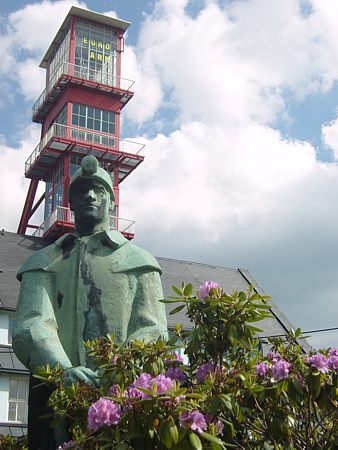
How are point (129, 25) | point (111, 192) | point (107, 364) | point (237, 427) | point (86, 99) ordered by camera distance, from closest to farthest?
point (107, 364), point (237, 427), point (111, 192), point (86, 99), point (129, 25)

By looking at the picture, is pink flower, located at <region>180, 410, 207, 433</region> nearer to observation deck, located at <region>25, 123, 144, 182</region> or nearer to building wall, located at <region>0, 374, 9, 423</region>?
building wall, located at <region>0, 374, 9, 423</region>

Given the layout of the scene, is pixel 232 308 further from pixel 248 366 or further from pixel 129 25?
pixel 129 25

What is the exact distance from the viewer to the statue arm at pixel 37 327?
18.4 ft

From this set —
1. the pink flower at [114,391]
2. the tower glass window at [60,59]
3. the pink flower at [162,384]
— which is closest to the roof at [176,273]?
the tower glass window at [60,59]

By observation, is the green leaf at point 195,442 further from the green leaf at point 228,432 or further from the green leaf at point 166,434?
the green leaf at point 228,432

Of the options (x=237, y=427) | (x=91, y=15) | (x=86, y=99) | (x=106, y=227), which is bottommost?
(x=237, y=427)

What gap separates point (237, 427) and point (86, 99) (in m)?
44.3

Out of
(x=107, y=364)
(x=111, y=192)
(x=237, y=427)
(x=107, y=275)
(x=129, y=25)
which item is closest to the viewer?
(x=107, y=364)

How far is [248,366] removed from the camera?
17.3 ft

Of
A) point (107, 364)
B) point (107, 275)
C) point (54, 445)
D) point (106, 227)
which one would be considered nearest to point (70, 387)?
point (107, 364)

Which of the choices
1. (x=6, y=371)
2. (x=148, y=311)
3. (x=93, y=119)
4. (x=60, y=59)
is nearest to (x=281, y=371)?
(x=148, y=311)

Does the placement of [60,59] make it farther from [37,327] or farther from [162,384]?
[162,384]

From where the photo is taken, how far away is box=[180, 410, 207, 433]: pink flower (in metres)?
3.95

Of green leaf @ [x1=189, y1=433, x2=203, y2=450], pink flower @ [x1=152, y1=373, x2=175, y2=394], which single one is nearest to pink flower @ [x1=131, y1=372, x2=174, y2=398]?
pink flower @ [x1=152, y1=373, x2=175, y2=394]
